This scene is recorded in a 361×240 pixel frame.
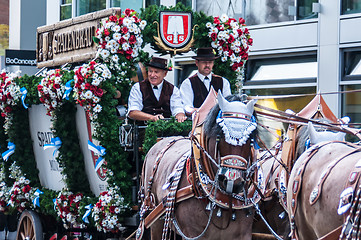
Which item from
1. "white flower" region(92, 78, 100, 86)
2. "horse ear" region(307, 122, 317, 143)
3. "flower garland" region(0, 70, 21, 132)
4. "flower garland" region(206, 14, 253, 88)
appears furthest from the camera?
"flower garland" region(0, 70, 21, 132)

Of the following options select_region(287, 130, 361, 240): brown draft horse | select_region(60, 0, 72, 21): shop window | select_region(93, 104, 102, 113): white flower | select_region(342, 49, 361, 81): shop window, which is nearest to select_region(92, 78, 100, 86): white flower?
select_region(93, 104, 102, 113): white flower

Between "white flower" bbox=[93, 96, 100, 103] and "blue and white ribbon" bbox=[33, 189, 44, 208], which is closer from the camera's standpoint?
"white flower" bbox=[93, 96, 100, 103]

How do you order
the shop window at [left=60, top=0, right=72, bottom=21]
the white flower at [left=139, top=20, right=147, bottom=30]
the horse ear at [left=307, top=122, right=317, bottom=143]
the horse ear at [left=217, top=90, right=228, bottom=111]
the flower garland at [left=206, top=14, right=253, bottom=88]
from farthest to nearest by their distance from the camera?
the shop window at [left=60, top=0, right=72, bottom=21]
the flower garland at [left=206, top=14, right=253, bottom=88]
the white flower at [left=139, top=20, right=147, bottom=30]
the horse ear at [left=307, top=122, right=317, bottom=143]
the horse ear at [left=217, top=90, right=228, bottom=111]

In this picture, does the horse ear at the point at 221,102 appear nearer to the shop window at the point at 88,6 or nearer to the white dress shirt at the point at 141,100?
the white dress shirt at the point at 141,100

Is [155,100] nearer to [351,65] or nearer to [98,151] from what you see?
[98,151]

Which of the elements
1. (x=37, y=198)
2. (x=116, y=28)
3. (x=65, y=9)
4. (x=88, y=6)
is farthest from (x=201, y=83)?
(x=65, y=9)

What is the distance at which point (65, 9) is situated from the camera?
19.7 m

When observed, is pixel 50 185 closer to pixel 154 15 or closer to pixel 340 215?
Answer: pixel 154 15

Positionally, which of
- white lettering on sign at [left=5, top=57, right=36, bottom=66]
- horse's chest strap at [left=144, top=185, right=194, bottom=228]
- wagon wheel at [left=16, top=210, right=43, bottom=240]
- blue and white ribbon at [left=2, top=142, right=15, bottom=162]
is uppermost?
white lettering on sign at [left=5, top=57, right=36, bottom=66]

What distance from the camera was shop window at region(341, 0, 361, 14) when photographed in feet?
41.0

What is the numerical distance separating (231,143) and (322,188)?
0.80 metres

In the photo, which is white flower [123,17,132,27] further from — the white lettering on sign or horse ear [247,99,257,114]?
the white lettering on sign

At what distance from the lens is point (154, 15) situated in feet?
27.6

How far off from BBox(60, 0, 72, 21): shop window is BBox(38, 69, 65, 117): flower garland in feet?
36.3
